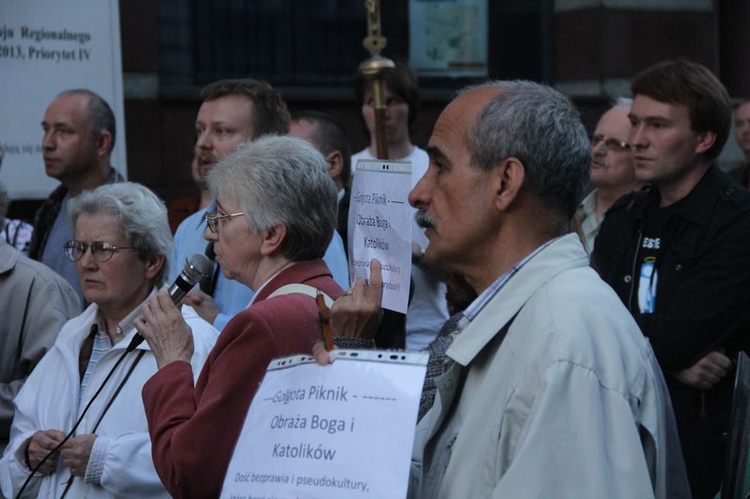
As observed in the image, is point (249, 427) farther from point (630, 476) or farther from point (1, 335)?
point (1, 335)

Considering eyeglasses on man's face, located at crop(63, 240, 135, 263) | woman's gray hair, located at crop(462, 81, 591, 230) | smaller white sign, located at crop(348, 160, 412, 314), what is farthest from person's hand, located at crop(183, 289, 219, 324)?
woman's gray hair, located at crop(462, 81, 591, 230)

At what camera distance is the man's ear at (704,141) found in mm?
4895

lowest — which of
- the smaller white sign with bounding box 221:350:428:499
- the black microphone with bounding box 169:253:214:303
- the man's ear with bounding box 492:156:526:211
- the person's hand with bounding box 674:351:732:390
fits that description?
the person's hand with bounding box 674:351:732:390

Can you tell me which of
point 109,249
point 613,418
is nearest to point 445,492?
point 613,418

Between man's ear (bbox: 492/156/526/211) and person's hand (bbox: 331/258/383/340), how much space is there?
0.60 metres

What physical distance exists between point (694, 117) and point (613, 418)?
2822 mm

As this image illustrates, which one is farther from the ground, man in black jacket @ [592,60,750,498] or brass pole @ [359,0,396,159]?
brass pole @ [359,0,396,159]

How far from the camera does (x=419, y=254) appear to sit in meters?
6.04

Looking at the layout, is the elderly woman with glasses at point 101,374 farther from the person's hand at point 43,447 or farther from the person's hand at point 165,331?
the person's hand at point 165,331

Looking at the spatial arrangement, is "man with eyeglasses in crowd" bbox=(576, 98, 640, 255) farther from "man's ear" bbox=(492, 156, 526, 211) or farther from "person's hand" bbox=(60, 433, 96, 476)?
"man's ear" bbox=(492, 156, 526, 211)

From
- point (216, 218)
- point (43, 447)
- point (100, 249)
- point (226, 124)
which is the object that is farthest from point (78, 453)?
point (226, 124)

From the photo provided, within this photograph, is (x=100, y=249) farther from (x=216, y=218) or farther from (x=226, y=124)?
(x=216, y=218)

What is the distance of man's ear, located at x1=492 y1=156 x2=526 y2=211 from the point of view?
2.67 metres

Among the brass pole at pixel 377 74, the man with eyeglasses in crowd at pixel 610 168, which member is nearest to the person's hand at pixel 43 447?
the brass pole at pixel 377 74
